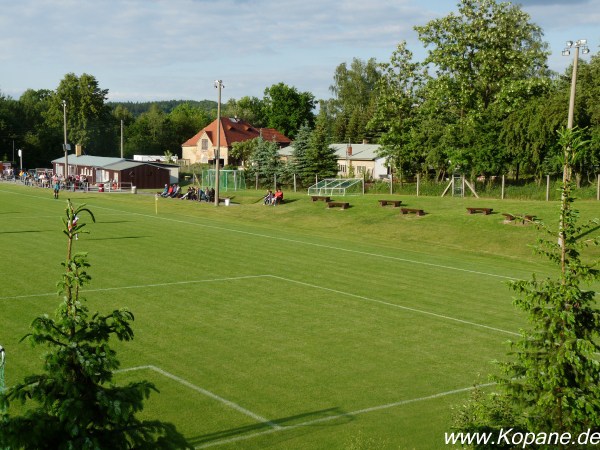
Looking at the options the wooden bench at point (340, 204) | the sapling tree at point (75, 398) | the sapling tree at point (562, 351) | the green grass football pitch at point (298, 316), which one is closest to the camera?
the sapling tree at point (75, 398)

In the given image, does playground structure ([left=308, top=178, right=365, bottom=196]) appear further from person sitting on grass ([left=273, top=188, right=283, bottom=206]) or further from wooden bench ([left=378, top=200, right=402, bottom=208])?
wooden bench ([left=378, top=200, right=402, bottom=208])

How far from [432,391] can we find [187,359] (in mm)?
5622

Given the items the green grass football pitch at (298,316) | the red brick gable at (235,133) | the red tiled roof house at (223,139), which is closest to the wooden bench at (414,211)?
the green grass football pitch at (298,316)

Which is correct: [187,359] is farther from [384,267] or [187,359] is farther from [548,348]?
[384,267]

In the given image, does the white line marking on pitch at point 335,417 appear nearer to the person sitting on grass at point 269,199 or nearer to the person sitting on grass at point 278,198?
the person sitting on grass at point 278,198

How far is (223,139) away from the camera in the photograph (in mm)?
118000

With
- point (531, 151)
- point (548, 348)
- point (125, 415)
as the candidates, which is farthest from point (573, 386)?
point (531, 151)

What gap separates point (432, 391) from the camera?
1537 centimetres

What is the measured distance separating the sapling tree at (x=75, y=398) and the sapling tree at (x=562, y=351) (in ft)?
14.2

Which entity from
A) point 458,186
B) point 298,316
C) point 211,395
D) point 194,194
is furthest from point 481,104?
point 211,395

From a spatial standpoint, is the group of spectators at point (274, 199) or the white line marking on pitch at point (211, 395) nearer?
the white line marking on pitch at point (211, 395)

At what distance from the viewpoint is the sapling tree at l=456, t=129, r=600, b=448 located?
8.53 m

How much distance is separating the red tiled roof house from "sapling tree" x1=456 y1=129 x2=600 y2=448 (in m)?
109

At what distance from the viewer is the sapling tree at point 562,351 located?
853cm
